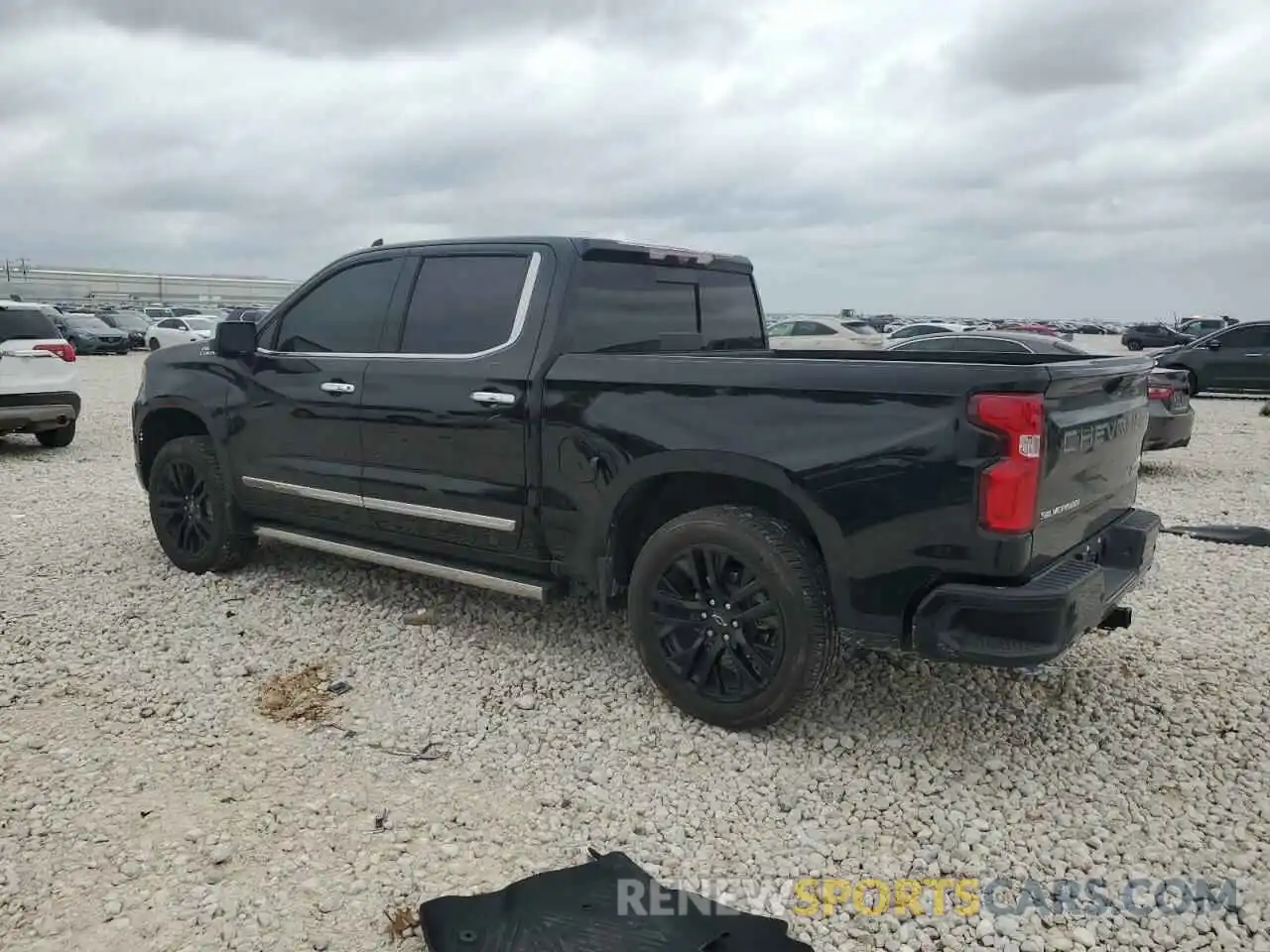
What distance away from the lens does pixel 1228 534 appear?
727cm

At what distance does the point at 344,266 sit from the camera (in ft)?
17.1

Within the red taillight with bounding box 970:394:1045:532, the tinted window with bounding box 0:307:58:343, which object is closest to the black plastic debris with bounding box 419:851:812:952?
the red taillight with bounding box 970:394:1045:532

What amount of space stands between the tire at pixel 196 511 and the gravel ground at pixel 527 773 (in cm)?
29

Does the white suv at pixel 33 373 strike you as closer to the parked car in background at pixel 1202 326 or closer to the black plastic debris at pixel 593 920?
the black plastic debris at pixel 593 920

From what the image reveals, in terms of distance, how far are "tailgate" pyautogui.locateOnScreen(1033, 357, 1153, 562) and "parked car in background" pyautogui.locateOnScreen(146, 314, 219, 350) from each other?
3511 centimetres

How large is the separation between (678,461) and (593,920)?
5.58 feet

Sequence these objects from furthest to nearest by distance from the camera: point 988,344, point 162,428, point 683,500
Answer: point 988,344 < point 162,428 < point 683,500

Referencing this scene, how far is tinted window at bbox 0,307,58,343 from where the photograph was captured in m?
10.4

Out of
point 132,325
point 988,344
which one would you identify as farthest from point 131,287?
point 988,344

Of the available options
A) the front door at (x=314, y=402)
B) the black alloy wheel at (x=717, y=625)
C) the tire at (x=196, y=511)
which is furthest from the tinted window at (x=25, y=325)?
the black alloy wheel at (x=717, y=625)

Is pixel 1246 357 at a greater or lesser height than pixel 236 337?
lesser

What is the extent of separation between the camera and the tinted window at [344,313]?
5.00 meters

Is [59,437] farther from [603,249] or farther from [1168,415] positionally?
[1168,415]

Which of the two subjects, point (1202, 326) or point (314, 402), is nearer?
point (314, 402)
